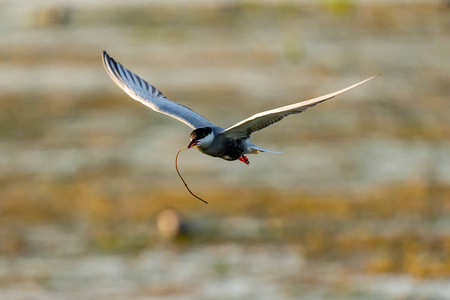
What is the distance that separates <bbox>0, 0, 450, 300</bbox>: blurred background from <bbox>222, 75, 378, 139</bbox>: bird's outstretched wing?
21.3 ft

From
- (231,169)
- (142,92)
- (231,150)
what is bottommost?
(231,150)

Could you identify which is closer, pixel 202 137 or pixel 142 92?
pixel 202 137

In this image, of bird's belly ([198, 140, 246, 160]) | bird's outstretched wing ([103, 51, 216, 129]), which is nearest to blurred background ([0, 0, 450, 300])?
bird's outstretched wing ([103, 51, 216, 129])

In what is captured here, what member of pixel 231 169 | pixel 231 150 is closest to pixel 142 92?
pixel 231 150

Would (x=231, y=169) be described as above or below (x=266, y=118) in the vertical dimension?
above

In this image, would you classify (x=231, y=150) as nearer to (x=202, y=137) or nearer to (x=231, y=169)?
(x=202, y=137)

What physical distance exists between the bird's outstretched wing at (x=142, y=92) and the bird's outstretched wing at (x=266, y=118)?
679 millimetres

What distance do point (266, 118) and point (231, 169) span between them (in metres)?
8.99

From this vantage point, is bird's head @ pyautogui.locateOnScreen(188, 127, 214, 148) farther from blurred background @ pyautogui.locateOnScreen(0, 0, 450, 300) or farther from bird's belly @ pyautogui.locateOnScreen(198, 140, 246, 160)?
blurred background @ pyautogui.locateOnScreen(0, 0, 450, 300)

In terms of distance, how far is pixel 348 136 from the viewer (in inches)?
572

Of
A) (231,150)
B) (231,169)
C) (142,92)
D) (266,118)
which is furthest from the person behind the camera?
(231,169)

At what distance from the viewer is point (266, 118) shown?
174 inches

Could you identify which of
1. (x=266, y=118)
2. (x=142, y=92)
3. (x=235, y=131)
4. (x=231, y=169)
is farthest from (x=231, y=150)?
(x=231, y=169)

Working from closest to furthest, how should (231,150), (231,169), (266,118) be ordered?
(266,118), (231,150), (231,169)
